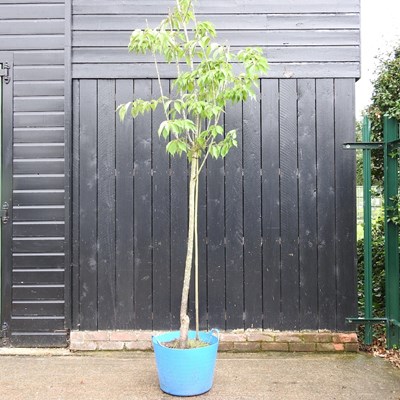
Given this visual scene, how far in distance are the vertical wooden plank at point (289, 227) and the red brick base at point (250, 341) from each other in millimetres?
138

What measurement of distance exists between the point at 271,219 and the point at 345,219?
68 cm

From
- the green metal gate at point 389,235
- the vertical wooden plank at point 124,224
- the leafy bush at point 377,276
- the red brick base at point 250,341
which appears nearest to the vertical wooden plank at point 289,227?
the red brick base at point 250,341

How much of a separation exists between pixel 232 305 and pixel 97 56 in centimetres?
267

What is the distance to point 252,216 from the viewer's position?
4.31m

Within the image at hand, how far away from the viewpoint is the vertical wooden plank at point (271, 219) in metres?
4.29

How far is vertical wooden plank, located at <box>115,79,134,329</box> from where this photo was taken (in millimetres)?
4301

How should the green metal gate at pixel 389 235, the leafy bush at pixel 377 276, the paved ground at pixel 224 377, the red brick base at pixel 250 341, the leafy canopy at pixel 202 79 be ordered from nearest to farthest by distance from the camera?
the leafy canopy at pixel 202 79
the paved ground at pixel 224 377
the green metal gate at pixel 389 235
the red brick base at pixel 250 341
the leafy bush at pixel 377 276

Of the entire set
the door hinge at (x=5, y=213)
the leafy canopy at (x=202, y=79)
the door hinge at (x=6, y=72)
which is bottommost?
the door hinge at (x=5, y=213)

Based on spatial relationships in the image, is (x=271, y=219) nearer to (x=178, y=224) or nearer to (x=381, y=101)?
(x=178, y=224)

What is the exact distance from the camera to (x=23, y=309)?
429 centimetres

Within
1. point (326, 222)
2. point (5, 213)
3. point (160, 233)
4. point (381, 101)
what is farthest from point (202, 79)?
point (381, 101)

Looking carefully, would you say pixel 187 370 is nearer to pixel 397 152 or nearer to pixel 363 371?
pixel 363 371

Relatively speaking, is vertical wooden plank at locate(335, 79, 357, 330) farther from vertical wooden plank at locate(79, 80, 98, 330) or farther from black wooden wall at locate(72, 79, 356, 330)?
vertical wooden plank at locate(79, 80, 98, 330)

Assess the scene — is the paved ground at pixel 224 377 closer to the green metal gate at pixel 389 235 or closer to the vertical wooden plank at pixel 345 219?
the green metal gate at pixel 389 235
